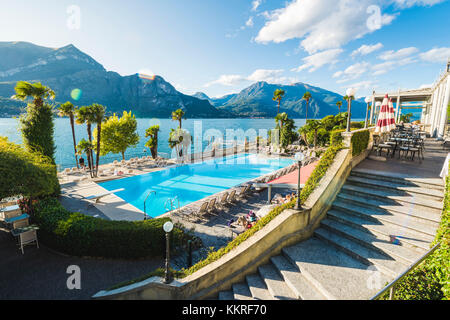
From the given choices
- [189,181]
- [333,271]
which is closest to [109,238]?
[333,271]

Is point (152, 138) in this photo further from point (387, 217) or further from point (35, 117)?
point (387, 217)

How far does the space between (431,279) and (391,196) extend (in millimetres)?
3400

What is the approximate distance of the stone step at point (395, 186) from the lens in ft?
19.6

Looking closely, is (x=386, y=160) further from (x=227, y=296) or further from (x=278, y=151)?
(x=278, y=151)

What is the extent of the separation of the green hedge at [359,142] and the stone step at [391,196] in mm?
1826

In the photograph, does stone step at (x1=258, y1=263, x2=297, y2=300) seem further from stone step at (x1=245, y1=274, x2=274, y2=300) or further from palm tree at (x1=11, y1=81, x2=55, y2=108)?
palm tree at (x1=11, y1=81, x2=55, y2=108)

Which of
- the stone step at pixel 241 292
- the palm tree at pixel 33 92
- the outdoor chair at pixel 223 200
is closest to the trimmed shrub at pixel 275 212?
the stone step at pixel 241 292

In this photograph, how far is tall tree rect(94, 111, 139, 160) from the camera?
87.7ft

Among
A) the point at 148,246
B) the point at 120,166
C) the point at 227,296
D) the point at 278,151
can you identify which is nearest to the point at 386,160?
the point at 227,296

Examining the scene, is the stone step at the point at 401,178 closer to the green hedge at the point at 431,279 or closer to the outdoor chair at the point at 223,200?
the green hedge at the point at 431,279

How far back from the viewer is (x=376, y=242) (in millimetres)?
5242

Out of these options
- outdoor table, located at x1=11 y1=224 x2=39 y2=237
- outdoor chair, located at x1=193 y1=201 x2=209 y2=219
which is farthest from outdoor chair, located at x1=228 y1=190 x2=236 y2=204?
outdoor table, located at x1=11 y1=224 x2=39 y2=237

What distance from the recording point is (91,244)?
24.0 ft

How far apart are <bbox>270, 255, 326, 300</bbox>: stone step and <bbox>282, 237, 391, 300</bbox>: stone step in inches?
4.2
